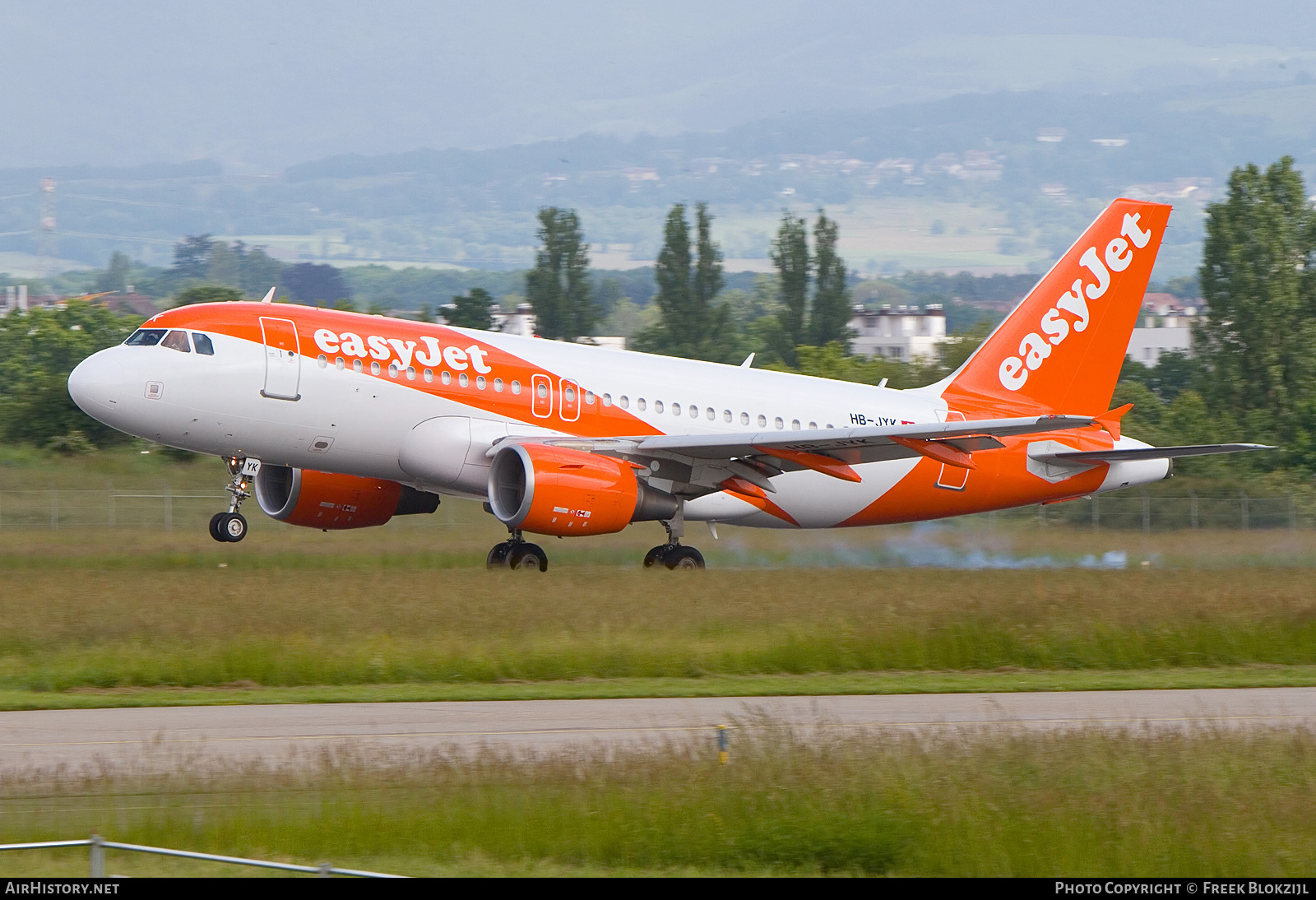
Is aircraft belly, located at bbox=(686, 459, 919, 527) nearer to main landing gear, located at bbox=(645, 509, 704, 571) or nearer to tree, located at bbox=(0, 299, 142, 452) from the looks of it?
main landing gear, located at bbox=(645, 509, 704, 571)

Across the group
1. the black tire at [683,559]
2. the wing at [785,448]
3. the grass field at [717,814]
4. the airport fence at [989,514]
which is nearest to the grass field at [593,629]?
the black tire at [683,559]

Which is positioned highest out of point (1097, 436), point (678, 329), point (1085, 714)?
point (678, 329)

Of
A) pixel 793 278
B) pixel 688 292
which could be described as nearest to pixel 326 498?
pixel 688 292

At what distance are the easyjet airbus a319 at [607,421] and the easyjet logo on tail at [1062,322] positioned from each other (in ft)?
0.12

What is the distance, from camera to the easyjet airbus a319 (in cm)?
2420

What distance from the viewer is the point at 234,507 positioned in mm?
25172

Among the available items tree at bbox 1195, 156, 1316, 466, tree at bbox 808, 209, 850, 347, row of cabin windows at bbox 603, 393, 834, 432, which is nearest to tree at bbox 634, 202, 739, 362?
tree at bbox 808, 209, 850, 347

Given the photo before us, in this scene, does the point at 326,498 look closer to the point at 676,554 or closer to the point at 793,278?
the point at 676,554

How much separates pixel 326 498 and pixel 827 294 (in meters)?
76.1

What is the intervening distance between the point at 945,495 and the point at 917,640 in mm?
12085

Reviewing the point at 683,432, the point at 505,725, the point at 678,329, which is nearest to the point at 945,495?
the point at 683,432

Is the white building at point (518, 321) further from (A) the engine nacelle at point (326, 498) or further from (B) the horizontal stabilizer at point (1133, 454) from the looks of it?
(A) the engine nacelle at point (326, 498)
